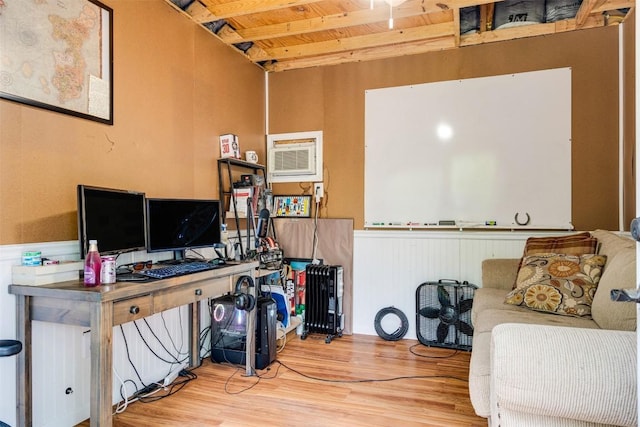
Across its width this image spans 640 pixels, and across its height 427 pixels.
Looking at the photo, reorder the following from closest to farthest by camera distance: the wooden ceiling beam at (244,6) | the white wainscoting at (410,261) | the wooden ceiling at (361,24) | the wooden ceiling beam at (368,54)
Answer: the wooden ceiling beam at (244,6) < the wooden ceiling at (361,24) < the white wainscoting at (410,261) < the wooden ceiling beam at (368,54)

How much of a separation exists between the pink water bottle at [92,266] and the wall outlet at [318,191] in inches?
89.9

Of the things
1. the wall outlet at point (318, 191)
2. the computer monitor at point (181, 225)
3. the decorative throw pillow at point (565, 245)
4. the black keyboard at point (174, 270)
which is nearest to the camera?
the black keyboard at point (174, 270)

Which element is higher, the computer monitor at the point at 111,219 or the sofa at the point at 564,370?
the computer monitor at the point at 111,219

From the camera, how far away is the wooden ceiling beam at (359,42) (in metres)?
3.21

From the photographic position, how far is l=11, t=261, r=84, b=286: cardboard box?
1683 mm

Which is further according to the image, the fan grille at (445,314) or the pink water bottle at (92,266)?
the fan grille at (445,314)

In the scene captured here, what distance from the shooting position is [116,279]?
72.3 inches

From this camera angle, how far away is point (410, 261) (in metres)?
3.48

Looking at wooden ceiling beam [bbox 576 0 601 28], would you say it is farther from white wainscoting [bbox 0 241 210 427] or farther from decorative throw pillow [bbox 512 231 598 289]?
white wainscoting [bbox 0 241 210 427]

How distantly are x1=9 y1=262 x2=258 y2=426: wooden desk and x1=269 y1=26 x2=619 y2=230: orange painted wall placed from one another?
2.03m

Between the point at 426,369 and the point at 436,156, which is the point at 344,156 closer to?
the point at 436,156

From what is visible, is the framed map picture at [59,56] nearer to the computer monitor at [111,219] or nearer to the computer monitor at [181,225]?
the computer monitor at [111,219]

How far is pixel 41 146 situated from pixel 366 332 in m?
2.88

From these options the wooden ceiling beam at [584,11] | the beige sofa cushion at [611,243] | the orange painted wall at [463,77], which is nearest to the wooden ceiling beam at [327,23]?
the orange painted wall at [463,77]
